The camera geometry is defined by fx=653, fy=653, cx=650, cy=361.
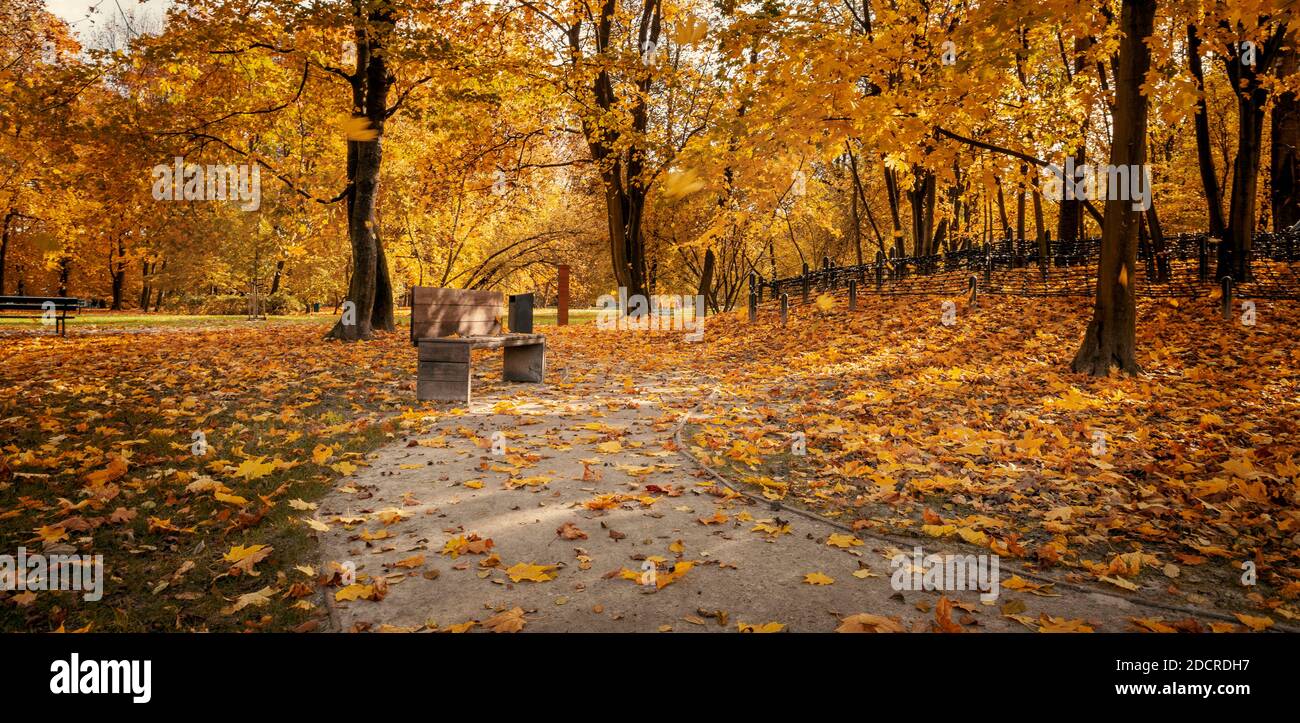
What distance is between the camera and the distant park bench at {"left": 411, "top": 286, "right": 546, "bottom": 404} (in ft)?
27.1

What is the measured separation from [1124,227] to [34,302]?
22257mm

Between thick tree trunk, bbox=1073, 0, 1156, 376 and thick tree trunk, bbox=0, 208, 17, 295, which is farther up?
thick tree trunk, bbox=0, 208, 17, 295

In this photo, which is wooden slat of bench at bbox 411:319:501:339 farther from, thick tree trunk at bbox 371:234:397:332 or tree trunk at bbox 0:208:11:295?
tree trunk at bbox 0:208:11:295

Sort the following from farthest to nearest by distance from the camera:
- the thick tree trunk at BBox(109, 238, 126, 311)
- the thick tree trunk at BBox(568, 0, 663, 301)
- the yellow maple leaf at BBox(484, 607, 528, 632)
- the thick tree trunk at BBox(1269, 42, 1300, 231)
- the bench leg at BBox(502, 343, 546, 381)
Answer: the thick tree trunk at BBox(109, 238, 126, 311) → the thick tree trunk at BBox(568, 0, 663, 301) → the thick tree trunk at BBox(1269, 42, 1300, 231) → the bench leg at BBox(502, 343, 546, 381) → the yellow maple leaf at BBox(484, 607, 528, 632)

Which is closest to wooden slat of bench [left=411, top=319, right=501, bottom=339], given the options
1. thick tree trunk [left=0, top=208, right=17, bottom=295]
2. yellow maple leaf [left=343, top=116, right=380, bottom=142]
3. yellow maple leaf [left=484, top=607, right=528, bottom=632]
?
yellow maple leaf [left=484, top=607, right=528, bottom=632]

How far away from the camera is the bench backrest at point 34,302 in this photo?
14973mm

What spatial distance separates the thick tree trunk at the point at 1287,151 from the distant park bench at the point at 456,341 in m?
16.6

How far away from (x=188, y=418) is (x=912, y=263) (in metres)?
19.3

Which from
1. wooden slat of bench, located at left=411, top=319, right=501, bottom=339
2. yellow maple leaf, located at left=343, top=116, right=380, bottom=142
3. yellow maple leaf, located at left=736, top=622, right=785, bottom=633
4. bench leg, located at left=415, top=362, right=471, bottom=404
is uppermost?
yellow maple leaf, located at left=343, top=116, right=380, bottom=142

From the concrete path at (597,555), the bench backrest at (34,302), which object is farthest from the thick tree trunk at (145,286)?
the concrete path at (597,555)

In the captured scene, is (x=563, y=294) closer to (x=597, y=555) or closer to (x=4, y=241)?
(x=597, y=555)

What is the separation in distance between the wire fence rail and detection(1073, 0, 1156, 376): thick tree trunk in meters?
2.35

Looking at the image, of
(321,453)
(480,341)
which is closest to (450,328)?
(480,341)

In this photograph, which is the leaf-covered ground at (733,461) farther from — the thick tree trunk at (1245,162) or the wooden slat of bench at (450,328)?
the thick tree trunk at (1245,162)
